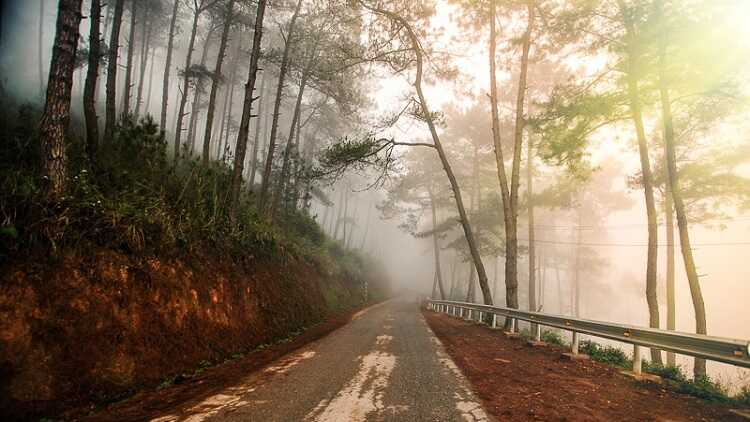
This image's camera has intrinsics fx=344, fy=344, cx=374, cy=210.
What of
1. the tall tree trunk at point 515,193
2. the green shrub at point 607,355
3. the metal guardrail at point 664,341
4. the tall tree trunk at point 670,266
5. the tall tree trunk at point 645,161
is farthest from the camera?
the tall tree trunk at point 670,266

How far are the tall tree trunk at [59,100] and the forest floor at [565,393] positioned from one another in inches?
235

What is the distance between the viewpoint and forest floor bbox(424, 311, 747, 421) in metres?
3.58

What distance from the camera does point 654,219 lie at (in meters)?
12.0

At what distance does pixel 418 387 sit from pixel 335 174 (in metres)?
9.13

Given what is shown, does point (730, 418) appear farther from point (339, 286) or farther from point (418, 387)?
point (339, 286)

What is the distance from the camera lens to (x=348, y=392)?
4121 millimetres

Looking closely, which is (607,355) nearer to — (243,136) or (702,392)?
(702,392)

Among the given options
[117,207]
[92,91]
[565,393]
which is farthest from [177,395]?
[92,91]

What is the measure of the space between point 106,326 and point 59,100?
321 cm

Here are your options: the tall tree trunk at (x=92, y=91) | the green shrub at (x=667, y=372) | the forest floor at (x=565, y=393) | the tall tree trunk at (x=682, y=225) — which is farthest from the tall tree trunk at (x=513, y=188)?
the tall tree trunk at (x=92, y=91)

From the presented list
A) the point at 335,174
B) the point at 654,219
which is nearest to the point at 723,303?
the point at 654,219

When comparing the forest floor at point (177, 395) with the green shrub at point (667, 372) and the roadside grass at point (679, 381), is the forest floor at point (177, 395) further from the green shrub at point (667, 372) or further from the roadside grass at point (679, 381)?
the green shrub at point (667, 372)

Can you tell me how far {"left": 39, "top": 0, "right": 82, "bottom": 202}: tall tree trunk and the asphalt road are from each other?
11.2 ft

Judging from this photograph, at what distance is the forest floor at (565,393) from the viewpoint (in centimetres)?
358
